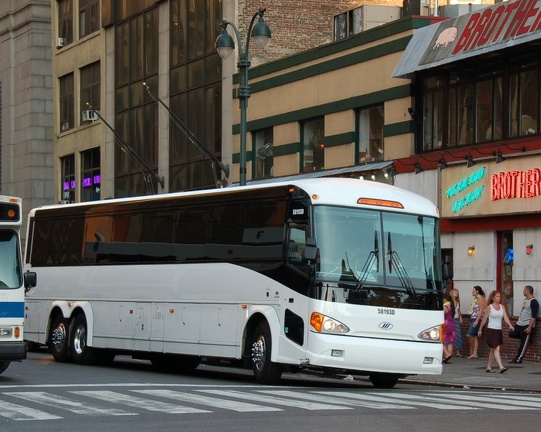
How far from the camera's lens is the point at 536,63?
2872 centimetres

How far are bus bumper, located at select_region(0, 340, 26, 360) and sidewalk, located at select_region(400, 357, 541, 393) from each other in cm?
855

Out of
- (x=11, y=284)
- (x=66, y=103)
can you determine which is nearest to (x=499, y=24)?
(x=11, y=284)

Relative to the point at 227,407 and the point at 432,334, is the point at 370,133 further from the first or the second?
the point at 227,407

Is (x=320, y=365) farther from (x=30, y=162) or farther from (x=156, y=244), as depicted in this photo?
(x=30, y=162)

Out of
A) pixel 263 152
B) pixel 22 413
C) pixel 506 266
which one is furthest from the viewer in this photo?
pixel 263 152

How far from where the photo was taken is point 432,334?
20.7 metres

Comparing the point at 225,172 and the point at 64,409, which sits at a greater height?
the point at 225,172

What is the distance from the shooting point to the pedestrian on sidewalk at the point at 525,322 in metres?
27.8

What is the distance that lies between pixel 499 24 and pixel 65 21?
106ft

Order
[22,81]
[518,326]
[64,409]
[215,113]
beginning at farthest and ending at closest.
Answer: [22,81], [215,113], [518,326], [64,409]

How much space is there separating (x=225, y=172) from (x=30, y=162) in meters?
20.8

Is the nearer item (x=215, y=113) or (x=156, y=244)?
(x=156, y=244)

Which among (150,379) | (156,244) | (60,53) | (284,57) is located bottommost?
(150,379)

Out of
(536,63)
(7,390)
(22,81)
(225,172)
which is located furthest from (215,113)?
(7,390)
